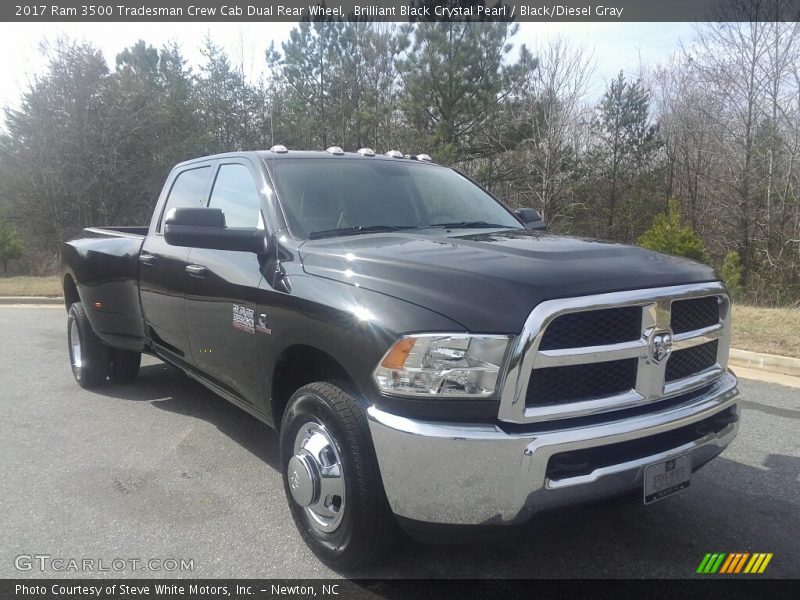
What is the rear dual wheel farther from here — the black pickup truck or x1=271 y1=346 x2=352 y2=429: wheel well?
x1=271 y1=346 x2=352 y2=429: wheel well

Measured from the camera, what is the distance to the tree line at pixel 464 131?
2062 centimetres

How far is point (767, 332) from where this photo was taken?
7.99m

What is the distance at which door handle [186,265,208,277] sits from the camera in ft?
12.3

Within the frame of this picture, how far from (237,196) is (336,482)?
6.54ft

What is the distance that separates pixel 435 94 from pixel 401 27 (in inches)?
111

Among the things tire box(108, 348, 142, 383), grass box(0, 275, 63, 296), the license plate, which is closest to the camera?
the license plate

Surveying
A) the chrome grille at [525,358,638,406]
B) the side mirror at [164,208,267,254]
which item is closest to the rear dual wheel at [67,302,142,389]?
the side mirror at [164,208,267,254]

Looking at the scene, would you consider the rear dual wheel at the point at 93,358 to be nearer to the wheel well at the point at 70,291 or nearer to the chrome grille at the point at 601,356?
the wheel well at the point at 70,291

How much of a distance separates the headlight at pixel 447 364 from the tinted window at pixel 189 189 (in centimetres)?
259

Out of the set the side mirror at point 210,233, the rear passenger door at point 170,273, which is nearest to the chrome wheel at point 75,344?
the rear passenger door at point 170,273

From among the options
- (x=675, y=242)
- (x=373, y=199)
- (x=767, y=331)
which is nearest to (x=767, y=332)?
(x=767, y=331)

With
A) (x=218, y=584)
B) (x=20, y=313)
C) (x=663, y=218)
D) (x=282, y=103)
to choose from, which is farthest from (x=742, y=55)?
(x=218, y=584)

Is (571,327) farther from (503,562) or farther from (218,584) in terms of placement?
(218,584)

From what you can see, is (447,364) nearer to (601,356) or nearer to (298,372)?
(601,356)
